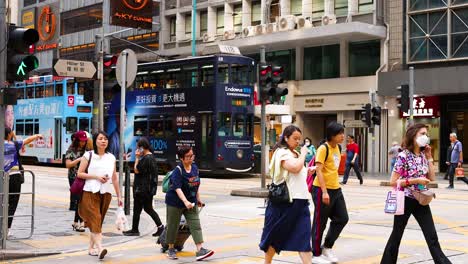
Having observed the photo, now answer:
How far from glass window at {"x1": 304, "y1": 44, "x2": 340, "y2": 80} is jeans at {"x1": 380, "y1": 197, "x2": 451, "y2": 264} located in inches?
1111

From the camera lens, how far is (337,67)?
35.3 metres

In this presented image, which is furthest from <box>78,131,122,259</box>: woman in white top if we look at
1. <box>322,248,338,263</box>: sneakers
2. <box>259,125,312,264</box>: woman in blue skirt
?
<box>322,248,338,263</box>: sneakers

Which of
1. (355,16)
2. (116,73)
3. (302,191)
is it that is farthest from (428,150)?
(355,16)

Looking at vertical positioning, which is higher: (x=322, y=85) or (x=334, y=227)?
(x=322, y=85)

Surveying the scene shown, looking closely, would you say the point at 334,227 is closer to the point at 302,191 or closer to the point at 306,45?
the point at 302,191

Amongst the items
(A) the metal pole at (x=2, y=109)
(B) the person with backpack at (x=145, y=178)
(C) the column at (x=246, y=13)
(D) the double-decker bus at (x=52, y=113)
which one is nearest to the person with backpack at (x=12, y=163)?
(A) the metal pole at (x=2, y=109)

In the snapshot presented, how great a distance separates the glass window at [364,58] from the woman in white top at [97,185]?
2627 cm

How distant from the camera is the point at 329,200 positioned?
8414mm

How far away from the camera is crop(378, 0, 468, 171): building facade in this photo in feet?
98.4

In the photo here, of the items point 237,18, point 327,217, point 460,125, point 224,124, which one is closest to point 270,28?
point 237,18

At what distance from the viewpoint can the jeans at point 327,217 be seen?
27.7ft

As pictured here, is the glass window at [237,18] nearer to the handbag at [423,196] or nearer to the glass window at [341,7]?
the glass window at [341,7]

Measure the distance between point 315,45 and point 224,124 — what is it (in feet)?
38.1

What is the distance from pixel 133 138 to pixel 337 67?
11.9 metres
